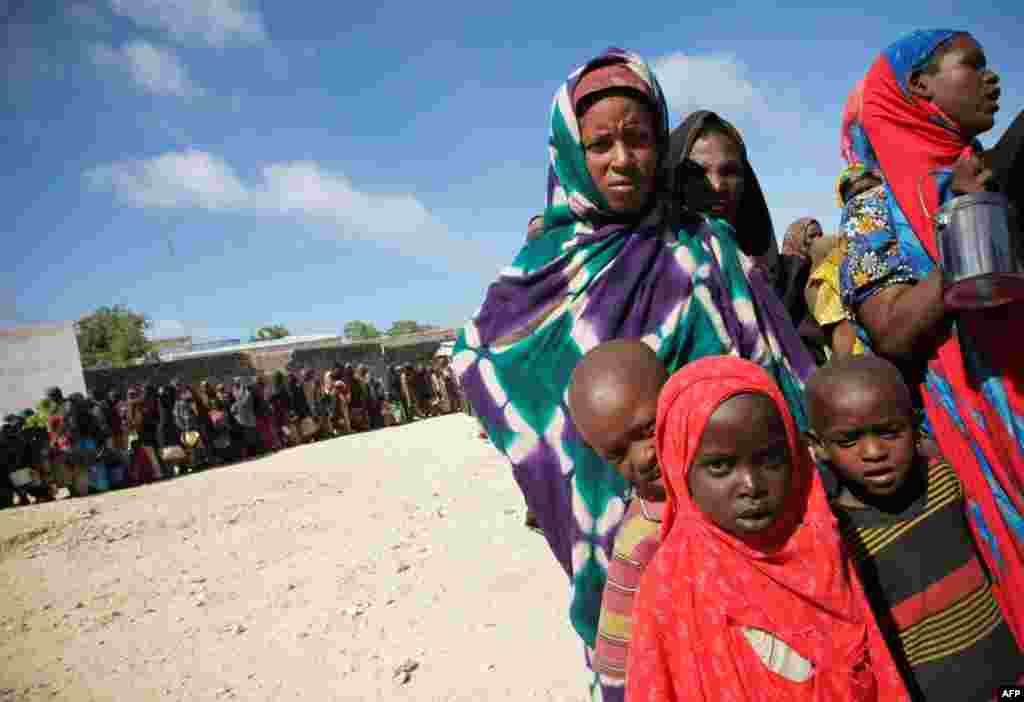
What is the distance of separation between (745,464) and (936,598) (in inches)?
30.9

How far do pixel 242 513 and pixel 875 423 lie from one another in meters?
7.74

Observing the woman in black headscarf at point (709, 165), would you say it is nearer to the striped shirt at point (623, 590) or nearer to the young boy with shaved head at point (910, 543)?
the young boy with shaved head at point (910, 543)

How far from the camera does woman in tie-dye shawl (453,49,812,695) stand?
1.73m

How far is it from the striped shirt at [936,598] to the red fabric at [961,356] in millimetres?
158

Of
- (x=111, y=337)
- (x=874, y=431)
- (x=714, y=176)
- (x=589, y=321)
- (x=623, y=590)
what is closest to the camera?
(x=623, y=590)

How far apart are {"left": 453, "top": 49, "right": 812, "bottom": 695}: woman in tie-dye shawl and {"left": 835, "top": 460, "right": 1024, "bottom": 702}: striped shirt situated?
391 mm

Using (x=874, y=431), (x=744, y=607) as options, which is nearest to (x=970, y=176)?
(x=874, y=431)

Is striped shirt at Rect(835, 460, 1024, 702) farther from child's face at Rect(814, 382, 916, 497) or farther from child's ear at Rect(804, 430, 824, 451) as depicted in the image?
child's ear at Rect(804, 430, 824, 451)

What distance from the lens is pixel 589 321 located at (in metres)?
1.80

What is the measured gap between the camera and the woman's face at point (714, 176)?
2186mm

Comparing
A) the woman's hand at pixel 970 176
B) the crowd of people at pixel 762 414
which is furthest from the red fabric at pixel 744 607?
the woman's hand at pixel 970 176

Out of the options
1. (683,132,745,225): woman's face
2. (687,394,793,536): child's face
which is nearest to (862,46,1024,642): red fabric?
(683,132,745,225): woman's face

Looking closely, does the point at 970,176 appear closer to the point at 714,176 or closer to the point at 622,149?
the point at 714,176

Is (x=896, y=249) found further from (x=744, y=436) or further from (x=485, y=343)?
(x=485, y=343)
